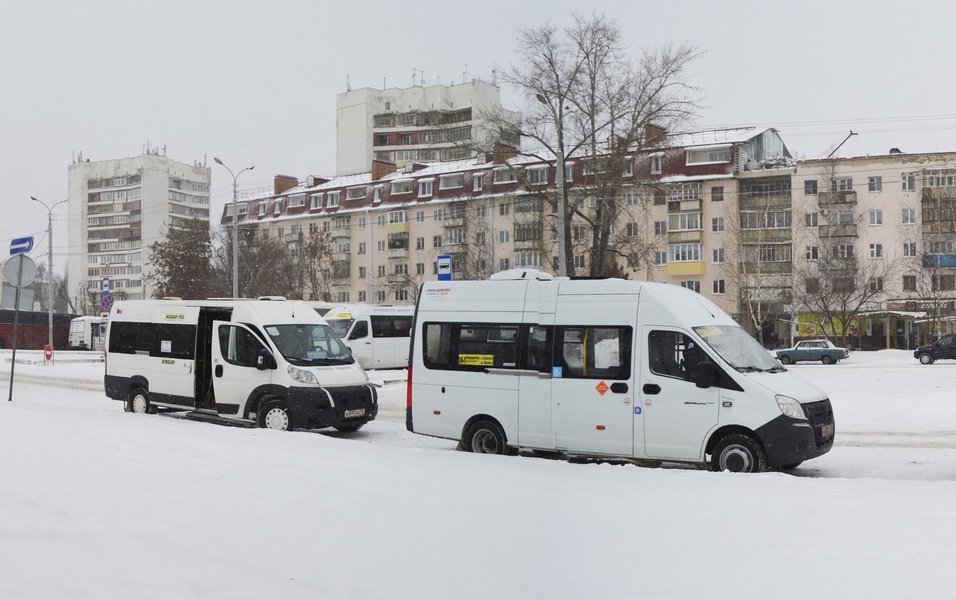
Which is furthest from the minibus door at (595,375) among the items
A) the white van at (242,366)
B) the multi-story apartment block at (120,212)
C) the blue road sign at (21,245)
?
the multi-story apartment block at (120,212)

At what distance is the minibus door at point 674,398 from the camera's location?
10.8 m

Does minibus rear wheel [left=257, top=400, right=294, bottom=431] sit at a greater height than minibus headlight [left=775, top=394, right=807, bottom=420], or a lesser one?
lesser

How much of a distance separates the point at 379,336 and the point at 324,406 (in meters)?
22.6

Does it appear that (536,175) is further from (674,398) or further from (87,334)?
(87,334)

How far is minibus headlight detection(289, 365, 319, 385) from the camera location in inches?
584

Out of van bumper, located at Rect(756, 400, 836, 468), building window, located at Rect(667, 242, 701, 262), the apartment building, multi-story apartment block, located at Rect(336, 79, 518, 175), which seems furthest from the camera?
multi-story apartment block, located at Rect(336, 79, 518, 175)

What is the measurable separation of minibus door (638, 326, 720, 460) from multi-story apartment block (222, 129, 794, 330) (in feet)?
123

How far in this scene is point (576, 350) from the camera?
11789mm

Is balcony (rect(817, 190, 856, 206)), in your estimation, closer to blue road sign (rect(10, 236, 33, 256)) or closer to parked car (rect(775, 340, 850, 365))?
parked car (rect(775, 340, 850, 365))

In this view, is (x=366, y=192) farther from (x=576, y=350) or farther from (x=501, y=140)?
(x=576, y=350)

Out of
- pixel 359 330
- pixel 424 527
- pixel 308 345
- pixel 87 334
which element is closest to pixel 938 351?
pixel 359 330

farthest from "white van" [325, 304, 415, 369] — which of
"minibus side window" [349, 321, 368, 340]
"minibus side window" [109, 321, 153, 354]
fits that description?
A: "minibus side window" [109, 321, 153, 354]

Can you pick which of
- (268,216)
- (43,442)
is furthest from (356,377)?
(268,216)

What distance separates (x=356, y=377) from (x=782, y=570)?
10.8 metres
